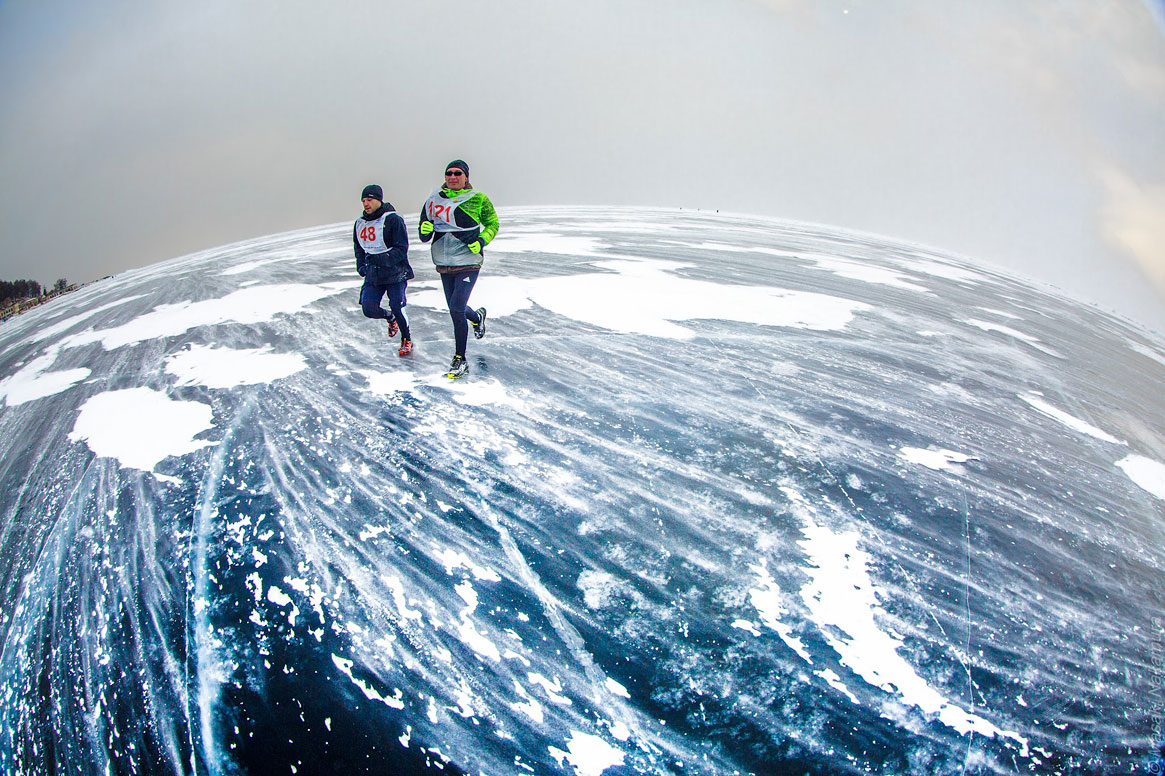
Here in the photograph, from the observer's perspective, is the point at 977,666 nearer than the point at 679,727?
No

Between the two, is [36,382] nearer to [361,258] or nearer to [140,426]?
[140,426]

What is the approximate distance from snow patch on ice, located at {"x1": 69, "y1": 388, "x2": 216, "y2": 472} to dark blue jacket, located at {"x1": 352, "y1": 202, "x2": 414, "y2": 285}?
1447 mm

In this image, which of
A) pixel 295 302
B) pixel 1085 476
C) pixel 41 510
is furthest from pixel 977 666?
pixel 295 302

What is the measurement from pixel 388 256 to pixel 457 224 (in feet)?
3.01

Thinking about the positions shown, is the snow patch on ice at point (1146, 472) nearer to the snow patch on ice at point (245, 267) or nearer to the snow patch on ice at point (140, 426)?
the snow patch on ice at point (140, 426)

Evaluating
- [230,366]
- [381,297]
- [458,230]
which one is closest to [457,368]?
[458,230]

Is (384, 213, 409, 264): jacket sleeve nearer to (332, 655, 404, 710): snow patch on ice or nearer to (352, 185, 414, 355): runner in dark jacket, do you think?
(352, 185, 414, 355): runner in dark jacket

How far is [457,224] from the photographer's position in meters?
3.20

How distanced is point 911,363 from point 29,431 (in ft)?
20.5

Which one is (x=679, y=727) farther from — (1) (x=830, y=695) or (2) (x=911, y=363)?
(2) (x=911, y=363)

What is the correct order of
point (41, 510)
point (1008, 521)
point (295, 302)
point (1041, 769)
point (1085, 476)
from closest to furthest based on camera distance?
point (1041, 769)
point (1008, 521)
point (41, 510)
point (1085, 476)
point (295, 302)

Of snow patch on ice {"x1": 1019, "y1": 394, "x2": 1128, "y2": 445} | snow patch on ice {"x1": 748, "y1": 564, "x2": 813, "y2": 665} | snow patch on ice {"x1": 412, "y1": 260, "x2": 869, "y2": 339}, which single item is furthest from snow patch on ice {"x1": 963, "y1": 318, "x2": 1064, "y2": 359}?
snow patch on ice {"x1": 748, "y1": 564, "x2": 813, "y2": 665}

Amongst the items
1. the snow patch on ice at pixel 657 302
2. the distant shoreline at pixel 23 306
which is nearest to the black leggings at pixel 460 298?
the snow patch on ice at pixel 657 302

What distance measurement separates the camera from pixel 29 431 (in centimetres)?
322
